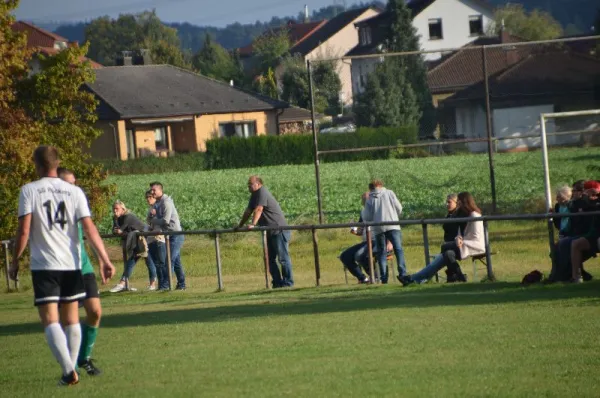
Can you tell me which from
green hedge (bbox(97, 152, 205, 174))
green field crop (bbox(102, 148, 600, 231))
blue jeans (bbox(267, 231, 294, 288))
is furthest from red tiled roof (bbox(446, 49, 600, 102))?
green hedge (bbox(97, 152, 205, 174))

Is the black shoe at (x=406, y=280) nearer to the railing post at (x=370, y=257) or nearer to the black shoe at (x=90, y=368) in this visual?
the railing post at (x=370, y=257)

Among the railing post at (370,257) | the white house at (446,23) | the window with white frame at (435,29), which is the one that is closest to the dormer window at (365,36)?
the white house at (446,23)

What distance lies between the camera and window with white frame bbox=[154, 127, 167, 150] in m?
72.1

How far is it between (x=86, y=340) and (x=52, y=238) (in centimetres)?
108

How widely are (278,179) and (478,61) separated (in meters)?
18.0

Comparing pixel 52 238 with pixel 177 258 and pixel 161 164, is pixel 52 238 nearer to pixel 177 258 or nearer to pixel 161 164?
pixel 177 258

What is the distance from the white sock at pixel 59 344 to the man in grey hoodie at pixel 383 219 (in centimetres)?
940

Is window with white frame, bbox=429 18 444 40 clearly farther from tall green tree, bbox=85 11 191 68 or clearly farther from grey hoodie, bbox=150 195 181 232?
grey hoodie, bbox=150 195 181 232

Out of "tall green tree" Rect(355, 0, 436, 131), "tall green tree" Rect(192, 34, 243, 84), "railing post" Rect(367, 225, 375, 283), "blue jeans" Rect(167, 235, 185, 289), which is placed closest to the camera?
"railing post" Rect(367, 225, 375, 283)

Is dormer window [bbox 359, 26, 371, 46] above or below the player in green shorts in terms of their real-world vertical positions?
above

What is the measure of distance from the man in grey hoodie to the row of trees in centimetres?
691

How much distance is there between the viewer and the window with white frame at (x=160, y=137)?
72125 millimetres

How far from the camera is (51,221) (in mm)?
8641

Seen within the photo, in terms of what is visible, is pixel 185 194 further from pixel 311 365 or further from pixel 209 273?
pixel 311 365
